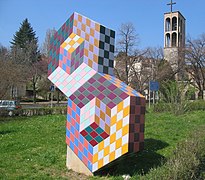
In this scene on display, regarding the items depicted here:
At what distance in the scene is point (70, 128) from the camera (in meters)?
6.07

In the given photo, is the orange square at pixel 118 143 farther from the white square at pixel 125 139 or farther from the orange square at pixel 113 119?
the orange square at pixel 113 119

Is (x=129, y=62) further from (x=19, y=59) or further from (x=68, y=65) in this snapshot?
(x=68, y=65)

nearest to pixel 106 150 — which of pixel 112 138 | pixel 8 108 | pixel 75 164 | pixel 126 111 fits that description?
pixel 112 138

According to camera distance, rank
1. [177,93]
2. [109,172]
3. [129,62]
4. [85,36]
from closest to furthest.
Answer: [109,172] → [85,36] → [177,93] → [129,62]

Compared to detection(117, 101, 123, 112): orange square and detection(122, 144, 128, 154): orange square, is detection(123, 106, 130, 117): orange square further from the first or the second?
detection(122, 144, 128, 154): orange square

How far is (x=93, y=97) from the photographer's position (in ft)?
18.6

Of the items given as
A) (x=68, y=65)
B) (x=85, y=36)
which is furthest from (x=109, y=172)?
(x=85, y=36)

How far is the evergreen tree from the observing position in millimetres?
44381

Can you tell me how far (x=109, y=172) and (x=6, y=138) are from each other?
555cm

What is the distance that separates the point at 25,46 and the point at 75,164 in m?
49.5

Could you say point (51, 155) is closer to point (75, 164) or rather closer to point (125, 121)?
point (75, 164)

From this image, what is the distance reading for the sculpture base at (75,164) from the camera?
5758mm

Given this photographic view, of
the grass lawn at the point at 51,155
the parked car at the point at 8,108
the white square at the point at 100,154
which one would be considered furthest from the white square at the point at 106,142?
the parked car at the point at 8,108

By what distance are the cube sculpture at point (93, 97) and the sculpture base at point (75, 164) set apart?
0.13ft
